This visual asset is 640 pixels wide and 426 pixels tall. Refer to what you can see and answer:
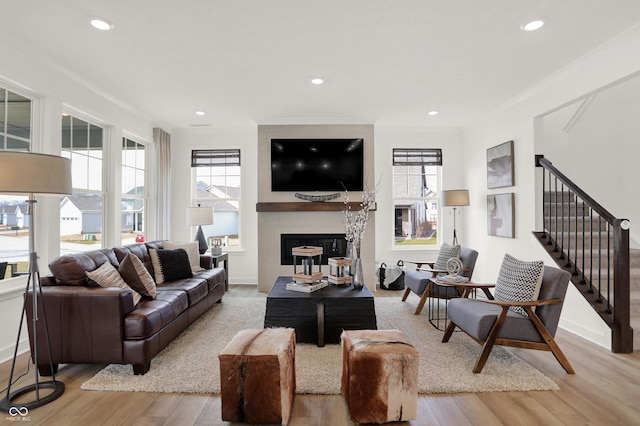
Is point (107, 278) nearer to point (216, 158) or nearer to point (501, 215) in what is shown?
point (216, 158)

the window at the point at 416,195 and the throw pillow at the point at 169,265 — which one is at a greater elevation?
the window at the point at 416,195

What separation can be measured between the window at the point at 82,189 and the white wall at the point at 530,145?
5.29 meters

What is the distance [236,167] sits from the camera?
6160 mm

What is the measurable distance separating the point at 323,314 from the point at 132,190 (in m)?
3.71

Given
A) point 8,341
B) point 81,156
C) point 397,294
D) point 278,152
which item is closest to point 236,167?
point 278,152

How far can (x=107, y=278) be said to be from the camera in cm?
284

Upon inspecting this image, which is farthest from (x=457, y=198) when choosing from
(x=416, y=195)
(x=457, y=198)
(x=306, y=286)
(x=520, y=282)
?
(x=306, y=286)

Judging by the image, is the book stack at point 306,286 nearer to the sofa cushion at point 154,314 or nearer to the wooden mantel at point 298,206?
the sofa cushion at point 154,314

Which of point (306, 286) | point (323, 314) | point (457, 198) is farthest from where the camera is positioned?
point (457, 198)

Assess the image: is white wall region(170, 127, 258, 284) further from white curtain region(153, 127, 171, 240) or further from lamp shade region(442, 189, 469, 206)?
lamp shade region(442, 189, 469, 206)

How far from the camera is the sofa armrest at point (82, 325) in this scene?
2.56 meters

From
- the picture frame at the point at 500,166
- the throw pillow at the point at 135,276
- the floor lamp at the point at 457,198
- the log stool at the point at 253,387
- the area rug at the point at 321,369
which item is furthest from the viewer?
the floor lamp at the point at 457,198

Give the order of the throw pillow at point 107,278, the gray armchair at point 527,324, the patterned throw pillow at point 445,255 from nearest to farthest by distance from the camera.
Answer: the gray armchair at point 527,324
the throw pillow at point 107,278
the patterned throw pillow at point 445,255

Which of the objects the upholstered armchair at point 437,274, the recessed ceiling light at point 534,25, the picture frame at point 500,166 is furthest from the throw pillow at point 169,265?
the picture frame at point 500,166
